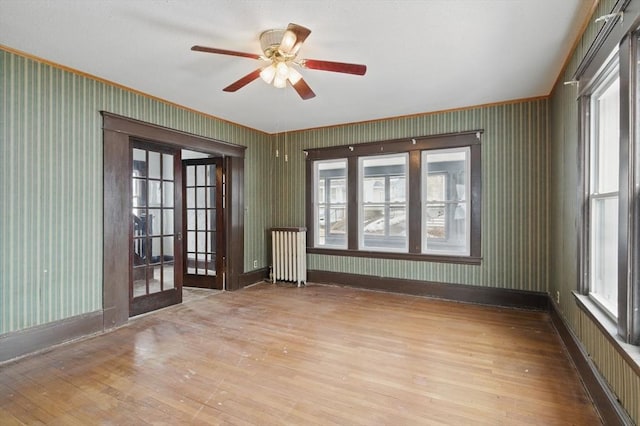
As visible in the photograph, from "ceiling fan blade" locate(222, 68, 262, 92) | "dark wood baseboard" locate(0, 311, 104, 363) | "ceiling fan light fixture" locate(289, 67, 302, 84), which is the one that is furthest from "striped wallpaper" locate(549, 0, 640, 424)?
"dark wood baseboard" locate(0, 311, 104, 363)

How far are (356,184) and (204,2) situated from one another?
11.9 feet

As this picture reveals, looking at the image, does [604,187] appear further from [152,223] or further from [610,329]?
[152,223]

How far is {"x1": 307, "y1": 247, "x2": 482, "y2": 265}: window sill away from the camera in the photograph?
4.53 m

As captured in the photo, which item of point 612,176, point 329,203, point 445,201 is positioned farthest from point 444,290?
point 612,176

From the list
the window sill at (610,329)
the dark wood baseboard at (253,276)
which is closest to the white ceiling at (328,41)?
the window sill at (610,329)

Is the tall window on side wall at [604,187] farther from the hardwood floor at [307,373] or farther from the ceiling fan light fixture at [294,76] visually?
the ceiling fan light fixture at [294,76]

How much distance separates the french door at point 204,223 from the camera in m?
5.27

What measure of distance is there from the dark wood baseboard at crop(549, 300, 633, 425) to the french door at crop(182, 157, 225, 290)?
4.54 m

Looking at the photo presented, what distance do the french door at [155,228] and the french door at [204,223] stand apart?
2.60 feet

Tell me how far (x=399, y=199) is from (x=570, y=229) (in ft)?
7.99

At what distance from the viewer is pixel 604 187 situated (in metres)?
2.36

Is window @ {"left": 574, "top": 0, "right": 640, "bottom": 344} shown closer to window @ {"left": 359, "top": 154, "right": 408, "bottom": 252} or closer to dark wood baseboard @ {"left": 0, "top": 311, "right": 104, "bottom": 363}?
window @ {"left": 359, "top": 154, "right": 408, "bottom": 252}

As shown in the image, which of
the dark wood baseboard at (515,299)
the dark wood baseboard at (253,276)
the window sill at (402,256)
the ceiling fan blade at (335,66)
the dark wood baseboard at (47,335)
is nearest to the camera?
the dark wood baseboard at (515,299)

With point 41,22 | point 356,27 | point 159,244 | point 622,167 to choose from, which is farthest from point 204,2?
point 159,244
